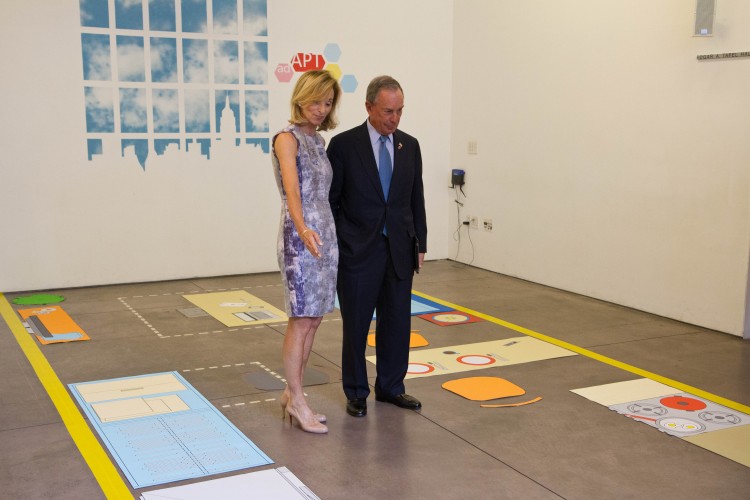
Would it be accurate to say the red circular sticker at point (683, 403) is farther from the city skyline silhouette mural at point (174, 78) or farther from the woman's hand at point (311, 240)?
the city skyline silhouette mural at point (174, 78)

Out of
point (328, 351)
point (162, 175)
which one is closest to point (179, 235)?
point (162, 175)

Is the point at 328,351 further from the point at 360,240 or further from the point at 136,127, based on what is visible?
the point at 136,127

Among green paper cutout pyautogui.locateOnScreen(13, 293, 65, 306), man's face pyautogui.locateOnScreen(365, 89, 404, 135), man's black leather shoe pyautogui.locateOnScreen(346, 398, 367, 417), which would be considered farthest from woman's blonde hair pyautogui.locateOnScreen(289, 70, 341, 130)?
green paper cutout pyautogui.locateOnScreen(13, 293, 65, 306)

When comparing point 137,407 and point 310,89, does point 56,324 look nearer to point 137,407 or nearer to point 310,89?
point 137,407

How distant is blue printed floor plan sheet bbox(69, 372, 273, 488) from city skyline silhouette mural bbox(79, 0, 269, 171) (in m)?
3.44

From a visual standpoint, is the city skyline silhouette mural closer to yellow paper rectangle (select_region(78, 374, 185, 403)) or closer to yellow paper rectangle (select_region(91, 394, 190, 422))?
yellow paper rectangle (select_region(78, 374, 185, 403))

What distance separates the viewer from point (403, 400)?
14.8 ft

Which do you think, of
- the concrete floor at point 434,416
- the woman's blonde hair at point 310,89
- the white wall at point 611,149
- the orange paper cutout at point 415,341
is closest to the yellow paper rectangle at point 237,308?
the concrete floor at point 434,416

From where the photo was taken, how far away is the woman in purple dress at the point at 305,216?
12.6 ft

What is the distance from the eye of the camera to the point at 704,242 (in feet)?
20.7

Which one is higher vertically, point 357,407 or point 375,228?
point 375,228

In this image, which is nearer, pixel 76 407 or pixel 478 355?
pixel 76 407

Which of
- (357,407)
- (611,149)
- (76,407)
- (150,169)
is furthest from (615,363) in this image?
(150,169)

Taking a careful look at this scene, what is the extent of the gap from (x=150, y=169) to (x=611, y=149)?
4.19 m
